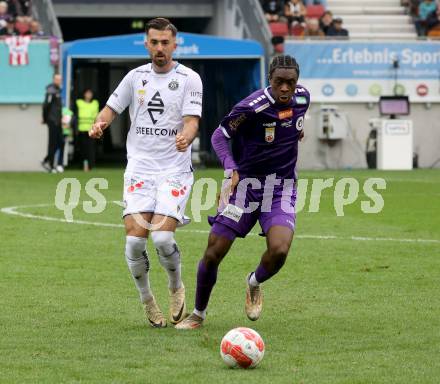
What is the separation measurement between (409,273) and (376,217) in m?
6.11

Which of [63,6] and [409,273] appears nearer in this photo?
[409,273]

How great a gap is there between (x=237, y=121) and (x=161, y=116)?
0.57 m

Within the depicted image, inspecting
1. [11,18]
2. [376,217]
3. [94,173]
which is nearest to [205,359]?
[376,217]

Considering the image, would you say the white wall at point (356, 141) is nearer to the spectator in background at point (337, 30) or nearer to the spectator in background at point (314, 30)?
the spectator in background at point (337, 30)

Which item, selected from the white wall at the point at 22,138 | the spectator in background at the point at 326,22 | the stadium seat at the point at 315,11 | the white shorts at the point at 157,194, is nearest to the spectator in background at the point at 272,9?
the stadium seat at the point at 315,11

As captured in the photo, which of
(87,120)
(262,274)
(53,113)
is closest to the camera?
(262,274)

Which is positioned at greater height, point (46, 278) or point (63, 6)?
point (63, 6)

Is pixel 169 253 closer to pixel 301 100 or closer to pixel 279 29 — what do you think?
pixel 301 100

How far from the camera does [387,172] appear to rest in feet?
99.3

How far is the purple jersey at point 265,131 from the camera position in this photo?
9141 mm

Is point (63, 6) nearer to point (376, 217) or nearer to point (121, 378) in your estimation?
point (376, 217)

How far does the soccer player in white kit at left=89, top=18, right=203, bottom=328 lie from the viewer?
917 centimetres

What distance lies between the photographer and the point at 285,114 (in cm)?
918

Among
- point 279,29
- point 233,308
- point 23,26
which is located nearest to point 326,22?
point 279,29
